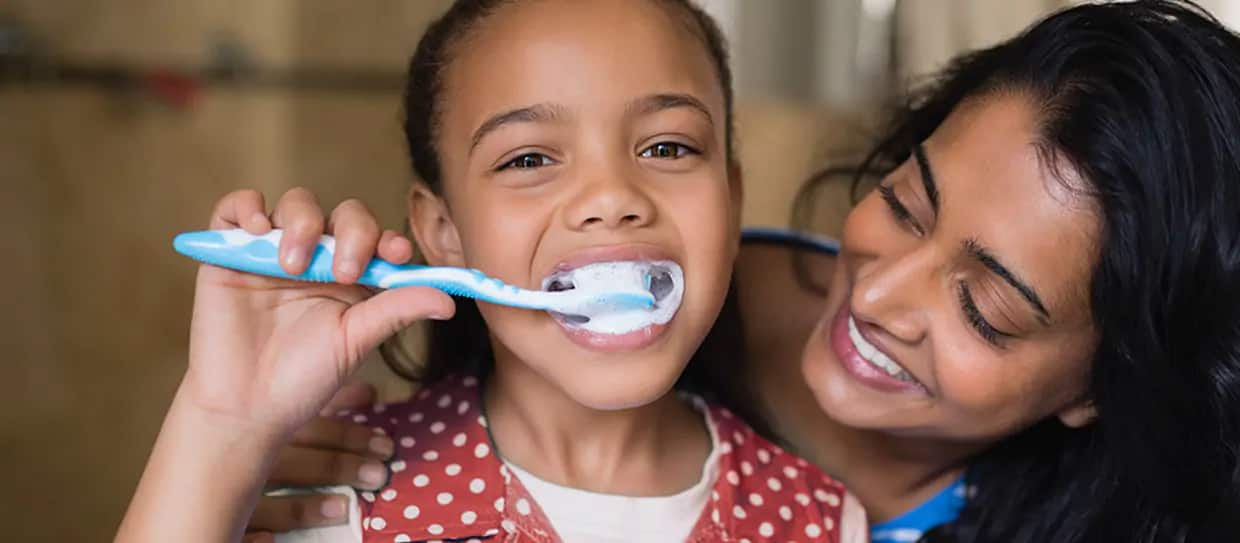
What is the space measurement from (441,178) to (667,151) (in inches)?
6.7

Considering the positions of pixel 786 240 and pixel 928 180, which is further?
pixel 786 240

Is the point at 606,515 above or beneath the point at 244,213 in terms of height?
beneath

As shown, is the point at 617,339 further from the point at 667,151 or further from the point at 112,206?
the point at 112,206

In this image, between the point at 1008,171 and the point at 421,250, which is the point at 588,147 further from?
the point at 1008,171

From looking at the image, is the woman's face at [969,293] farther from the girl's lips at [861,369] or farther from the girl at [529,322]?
the girl at [529,322]

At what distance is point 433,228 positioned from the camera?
0.89 meters

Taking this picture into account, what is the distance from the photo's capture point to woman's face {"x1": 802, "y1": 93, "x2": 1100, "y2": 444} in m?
0.86

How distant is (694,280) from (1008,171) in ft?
0.85

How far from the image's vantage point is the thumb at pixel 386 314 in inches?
28.0

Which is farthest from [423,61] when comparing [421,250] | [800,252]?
[800,252]

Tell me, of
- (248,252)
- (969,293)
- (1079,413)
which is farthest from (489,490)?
(1079,413)

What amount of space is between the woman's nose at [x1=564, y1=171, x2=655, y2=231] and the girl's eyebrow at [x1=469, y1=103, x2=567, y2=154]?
1.9 inches

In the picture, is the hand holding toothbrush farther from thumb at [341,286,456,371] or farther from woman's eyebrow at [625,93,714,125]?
woman's eyebrow at [625,93,714,125]

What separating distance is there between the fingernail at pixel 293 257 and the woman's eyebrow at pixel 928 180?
1.58ft
